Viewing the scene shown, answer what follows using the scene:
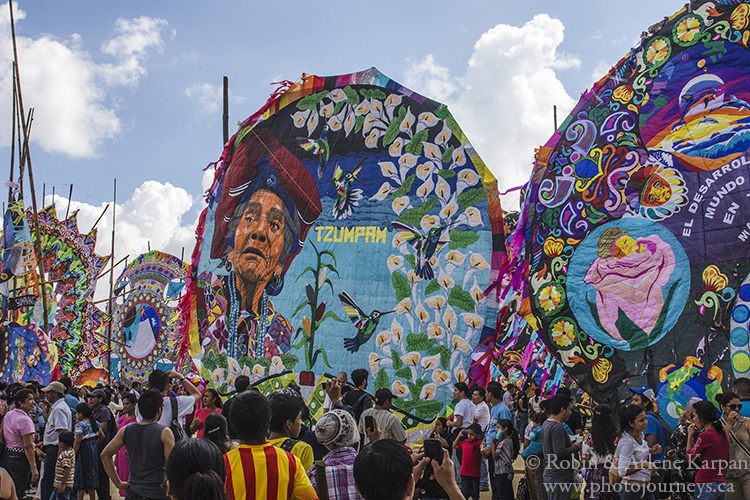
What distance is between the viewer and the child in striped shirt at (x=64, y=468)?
704cm

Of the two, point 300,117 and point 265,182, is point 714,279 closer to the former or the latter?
point 300,117

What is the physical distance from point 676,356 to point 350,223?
3.62 m

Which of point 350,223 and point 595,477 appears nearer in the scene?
point 595,477

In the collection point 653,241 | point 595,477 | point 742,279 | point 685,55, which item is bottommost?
point 595,477

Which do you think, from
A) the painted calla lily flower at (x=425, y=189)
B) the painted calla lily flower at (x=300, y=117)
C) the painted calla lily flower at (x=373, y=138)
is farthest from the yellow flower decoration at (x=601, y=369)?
the painted calla lily flower at (x=300, y=117)

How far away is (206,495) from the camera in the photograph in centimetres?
242

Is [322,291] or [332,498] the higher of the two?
[322,291]

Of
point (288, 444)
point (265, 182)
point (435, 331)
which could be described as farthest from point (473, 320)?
point (288, 444)

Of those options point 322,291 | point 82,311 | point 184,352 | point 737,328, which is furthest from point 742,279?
point 82,311

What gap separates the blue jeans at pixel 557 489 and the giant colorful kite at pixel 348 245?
1704 mm

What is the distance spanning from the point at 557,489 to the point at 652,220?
2.50 m

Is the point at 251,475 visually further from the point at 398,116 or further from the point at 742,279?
the point at 398,116

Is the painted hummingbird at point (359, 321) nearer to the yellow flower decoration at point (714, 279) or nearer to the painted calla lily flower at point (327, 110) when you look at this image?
the painted calla lily flower at point (327, 110)

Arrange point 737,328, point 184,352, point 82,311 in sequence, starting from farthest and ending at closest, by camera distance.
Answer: point 82,311
point 184,352
point 737,328
